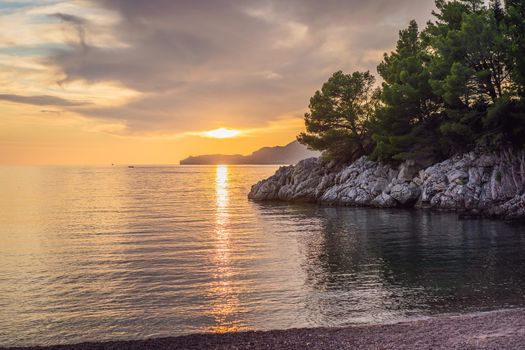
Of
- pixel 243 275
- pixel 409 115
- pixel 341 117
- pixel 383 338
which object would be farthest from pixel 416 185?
pixel 383 338

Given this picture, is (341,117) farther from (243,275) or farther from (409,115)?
(243,275)

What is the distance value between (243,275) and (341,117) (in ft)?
171

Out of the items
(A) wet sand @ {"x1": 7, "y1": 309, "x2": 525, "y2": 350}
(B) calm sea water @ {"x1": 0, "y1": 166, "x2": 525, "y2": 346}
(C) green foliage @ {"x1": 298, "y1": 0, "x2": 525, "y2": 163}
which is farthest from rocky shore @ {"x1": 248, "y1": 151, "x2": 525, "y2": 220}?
(A) wet sand @ {"x1": 7, "y1": 309, "x2": 525, "y2": 350}

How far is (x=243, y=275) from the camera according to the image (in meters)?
24.3

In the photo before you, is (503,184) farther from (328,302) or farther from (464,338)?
(464,338)

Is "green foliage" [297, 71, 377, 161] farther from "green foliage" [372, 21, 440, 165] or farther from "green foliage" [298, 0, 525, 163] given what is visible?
"green foliage" [372, 21, 440, 165]

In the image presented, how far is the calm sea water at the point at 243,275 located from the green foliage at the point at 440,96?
12969mm

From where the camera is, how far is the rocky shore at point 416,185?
4569cm

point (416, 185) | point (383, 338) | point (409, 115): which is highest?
point (409, 115)

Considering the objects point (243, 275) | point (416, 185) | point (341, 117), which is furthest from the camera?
point (341, 117)

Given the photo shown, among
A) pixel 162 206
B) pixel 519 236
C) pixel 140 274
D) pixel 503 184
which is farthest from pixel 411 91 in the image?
pixel 140 274

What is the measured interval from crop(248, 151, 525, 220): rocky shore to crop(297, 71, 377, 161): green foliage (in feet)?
9.99

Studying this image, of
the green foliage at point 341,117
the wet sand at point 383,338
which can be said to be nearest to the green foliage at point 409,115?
the green foliage at point 341,117

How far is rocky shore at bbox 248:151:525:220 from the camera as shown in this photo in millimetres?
45688
